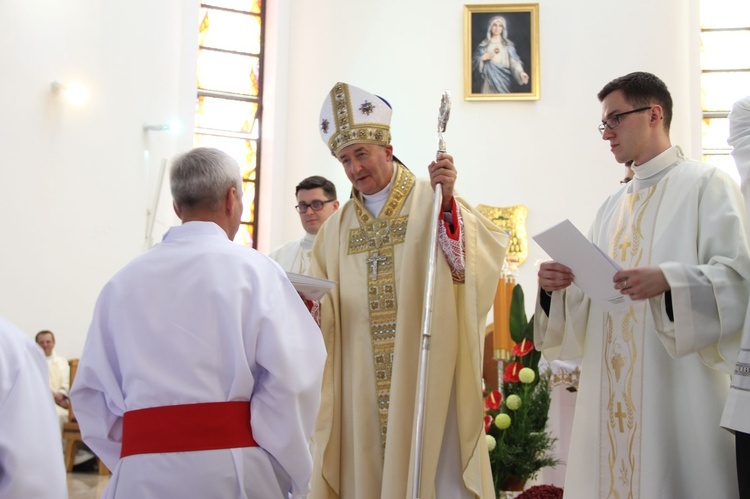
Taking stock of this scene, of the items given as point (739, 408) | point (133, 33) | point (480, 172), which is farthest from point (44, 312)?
point (739, 408)

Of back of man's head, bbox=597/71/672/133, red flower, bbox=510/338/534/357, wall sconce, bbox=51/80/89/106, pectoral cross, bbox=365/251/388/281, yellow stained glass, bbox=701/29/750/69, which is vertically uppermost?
yellow stained glass, bbox=701/29/750/69

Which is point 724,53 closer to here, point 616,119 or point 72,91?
point 72,91

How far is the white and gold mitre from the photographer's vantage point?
396 centimetres

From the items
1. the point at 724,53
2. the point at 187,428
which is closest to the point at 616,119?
the point at 187,428

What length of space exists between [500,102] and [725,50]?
323cm

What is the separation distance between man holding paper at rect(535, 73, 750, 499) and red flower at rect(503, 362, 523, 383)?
4.76ft

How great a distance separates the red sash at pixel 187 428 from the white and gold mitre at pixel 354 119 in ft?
5.40

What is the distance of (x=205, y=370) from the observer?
8.61 ft

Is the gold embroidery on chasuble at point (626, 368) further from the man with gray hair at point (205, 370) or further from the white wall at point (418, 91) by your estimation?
the white wall at point (418, 91)

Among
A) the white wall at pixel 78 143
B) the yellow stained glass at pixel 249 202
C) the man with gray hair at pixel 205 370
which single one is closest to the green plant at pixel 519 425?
the man with gray hair at pixel 205 370

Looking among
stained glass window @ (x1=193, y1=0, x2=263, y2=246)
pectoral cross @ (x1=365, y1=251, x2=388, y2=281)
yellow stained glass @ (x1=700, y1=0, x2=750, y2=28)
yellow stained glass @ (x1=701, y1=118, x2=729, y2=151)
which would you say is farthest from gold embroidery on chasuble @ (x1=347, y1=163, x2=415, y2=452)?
yellow stained glass @ (x1=700, y1=0, x2=750, y2=28)

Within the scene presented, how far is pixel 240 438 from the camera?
264 cm

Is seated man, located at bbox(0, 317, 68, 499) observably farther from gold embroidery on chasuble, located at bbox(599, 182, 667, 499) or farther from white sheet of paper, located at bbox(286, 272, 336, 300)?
gold embroidery on chasuble, located at bbox(599, 182, 667, 499)

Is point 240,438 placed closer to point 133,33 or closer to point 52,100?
point 52,100
